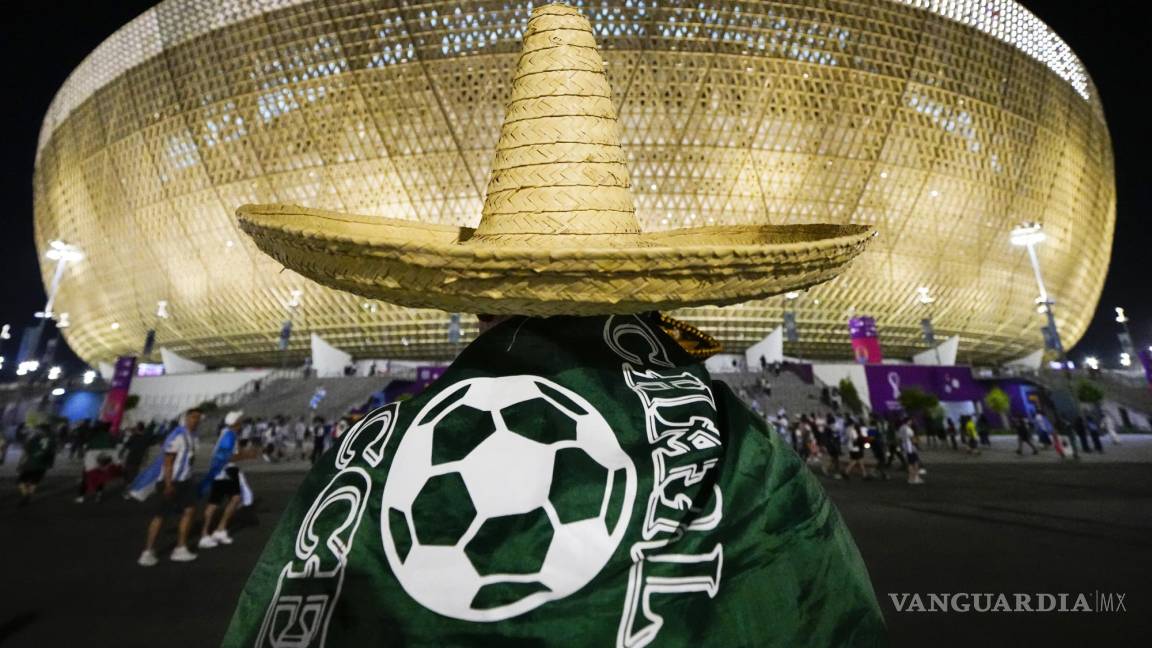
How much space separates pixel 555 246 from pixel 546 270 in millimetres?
174

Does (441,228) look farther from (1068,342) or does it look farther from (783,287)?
(1068,342)

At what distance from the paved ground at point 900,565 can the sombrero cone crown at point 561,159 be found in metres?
2.79

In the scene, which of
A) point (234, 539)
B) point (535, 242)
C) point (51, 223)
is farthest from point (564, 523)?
point (51, 223)

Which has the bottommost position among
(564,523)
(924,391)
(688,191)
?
(564,523)

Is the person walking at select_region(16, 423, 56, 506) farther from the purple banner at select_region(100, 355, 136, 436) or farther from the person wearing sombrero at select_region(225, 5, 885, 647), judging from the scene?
the purple banner at select_region(100, 355, 136, 436)

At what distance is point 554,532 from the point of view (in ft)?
2.70

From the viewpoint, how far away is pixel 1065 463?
10.7 metres

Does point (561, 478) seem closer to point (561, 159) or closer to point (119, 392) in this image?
point (561, 159)

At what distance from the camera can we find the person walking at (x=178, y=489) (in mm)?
4324

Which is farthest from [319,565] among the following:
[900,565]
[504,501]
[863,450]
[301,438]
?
[301,438]

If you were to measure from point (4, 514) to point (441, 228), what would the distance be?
28.4 ft

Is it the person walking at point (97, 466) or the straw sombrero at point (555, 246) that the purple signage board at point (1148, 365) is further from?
the person walking at point (97, 466)

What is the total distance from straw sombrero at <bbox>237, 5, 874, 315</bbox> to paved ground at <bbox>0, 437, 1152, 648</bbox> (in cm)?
258

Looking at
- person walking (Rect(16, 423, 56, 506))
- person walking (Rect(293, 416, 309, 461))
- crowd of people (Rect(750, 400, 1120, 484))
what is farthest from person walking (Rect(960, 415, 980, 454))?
person walking (Rect(16, 423, 56, 506))
